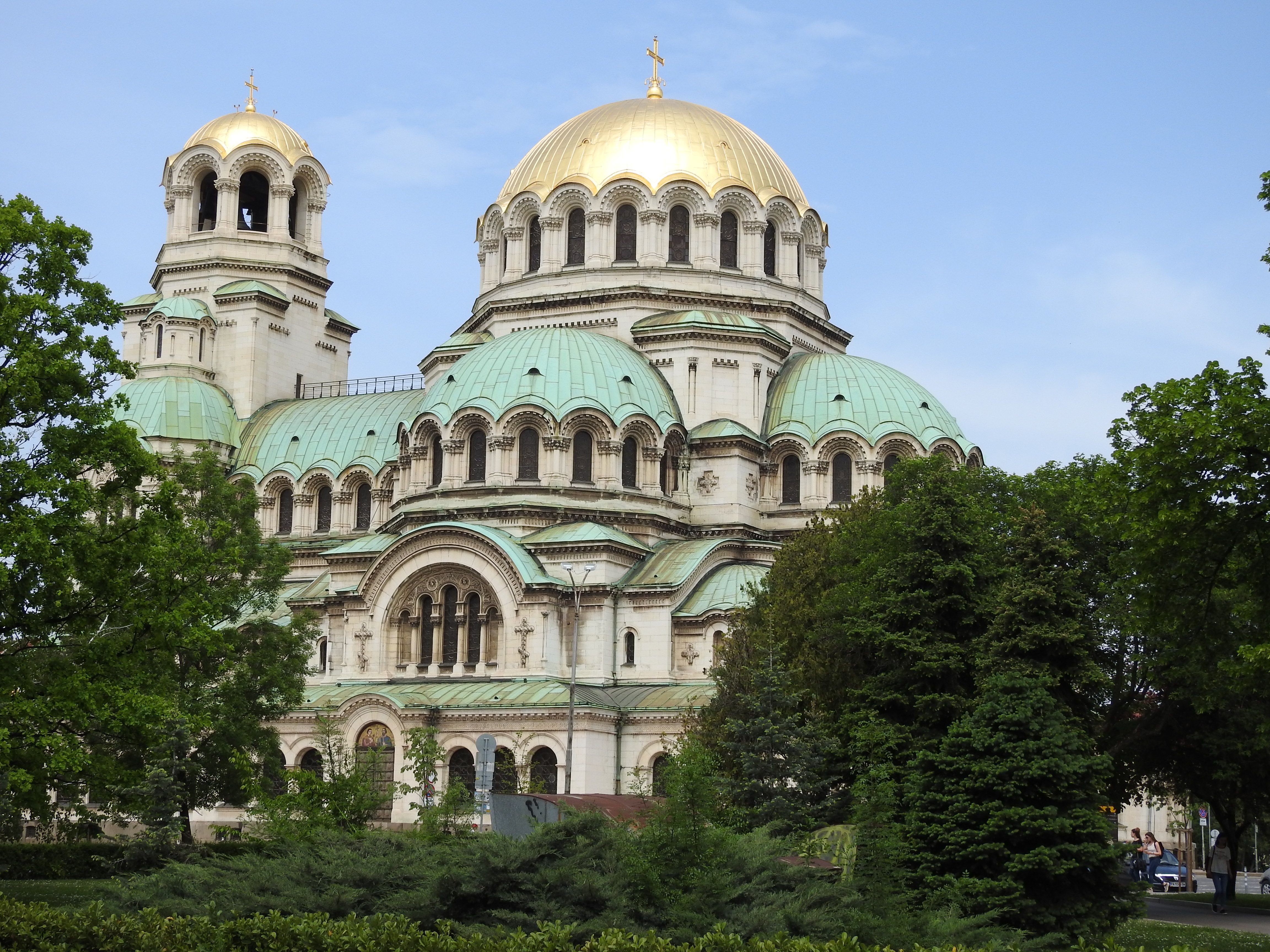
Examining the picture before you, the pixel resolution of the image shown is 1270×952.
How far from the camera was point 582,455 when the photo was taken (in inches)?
2170

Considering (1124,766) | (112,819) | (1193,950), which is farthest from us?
(1124,766)

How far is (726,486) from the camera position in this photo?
5691cm

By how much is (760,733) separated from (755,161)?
37002mm

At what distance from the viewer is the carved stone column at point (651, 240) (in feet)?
200

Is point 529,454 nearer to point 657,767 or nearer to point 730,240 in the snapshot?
point 657,767

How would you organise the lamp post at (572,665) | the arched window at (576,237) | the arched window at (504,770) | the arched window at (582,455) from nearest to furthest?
the arched window at (504,770), the lamp post at (572,665), the arched window at (582,455), the arched window at (576,237)

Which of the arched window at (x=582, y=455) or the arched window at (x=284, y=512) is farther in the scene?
the arched window at (x=284, y=512)

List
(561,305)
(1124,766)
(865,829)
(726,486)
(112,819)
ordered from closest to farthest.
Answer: (865,829) < (112,819) < (1124,766) < (726,486) < (561,305)

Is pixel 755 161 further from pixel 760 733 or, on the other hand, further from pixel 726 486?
pixel 760 733

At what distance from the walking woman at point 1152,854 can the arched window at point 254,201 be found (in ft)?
138

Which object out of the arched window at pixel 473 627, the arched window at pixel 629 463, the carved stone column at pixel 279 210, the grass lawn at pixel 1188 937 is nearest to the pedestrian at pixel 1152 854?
the grass lawn at pixel 1188 937

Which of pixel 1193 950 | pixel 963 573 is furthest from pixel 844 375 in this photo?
pixel 1193 950

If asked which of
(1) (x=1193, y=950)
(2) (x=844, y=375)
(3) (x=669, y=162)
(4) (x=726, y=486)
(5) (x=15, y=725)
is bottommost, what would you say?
(1) (x=1193, y=950)

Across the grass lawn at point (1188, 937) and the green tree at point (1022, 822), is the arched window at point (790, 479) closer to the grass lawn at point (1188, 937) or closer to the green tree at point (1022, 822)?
the grass lawn at point (1188, 937)
